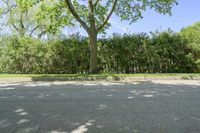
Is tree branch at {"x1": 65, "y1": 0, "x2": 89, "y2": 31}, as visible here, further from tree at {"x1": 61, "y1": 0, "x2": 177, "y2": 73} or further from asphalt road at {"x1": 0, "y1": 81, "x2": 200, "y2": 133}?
asphalt road at {"x1": 0, "y1": 81, "x2": 200, "y2": 133}

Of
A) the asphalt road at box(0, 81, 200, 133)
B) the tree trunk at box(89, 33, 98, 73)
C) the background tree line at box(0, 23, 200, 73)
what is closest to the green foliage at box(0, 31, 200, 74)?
the background tree line at box(0, 23, 200, 73)

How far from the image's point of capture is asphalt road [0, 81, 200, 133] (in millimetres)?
4793

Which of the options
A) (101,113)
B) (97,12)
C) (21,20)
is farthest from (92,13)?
(21,20)

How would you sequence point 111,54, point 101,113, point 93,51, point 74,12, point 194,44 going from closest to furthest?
point 101,113 < point 74,12 < point 93,51 < point 194,44 < point 111,54

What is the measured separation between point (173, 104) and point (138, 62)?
10.8 metres

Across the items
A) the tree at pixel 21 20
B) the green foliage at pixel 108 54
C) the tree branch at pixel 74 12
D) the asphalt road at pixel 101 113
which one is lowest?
the asphalt road at pixel 101 113

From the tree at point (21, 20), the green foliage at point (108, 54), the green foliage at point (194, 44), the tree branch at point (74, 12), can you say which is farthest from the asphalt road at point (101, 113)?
the tree at point (21, 20)

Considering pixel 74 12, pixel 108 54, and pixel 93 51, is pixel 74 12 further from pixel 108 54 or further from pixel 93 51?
pixel 108 54

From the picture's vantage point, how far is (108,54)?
688 inches

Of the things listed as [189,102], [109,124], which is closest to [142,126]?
[109,124]

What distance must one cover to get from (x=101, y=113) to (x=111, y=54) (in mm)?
11793

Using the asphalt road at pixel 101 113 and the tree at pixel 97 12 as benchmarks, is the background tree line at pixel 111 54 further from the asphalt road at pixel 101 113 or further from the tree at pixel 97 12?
the asphalt road at pixel 101 113

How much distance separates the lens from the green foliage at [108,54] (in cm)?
1727

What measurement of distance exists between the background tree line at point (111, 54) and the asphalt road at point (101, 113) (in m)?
9.25
